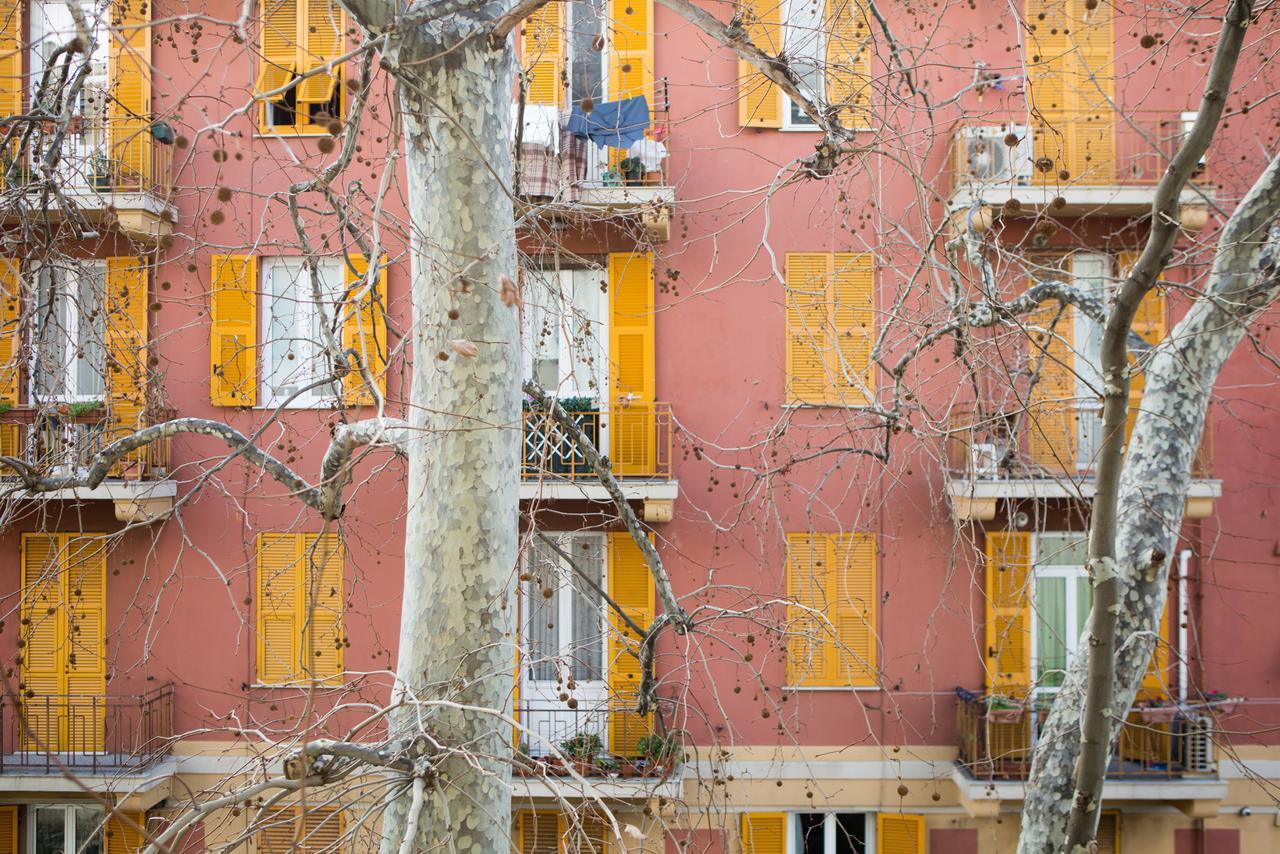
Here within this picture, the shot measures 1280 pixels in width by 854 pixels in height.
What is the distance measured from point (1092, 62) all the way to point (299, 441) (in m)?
8.80

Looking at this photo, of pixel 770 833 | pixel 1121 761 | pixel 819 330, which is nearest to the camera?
pixel 1121 761

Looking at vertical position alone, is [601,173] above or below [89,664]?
above

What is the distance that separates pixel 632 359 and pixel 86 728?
21.3 feet

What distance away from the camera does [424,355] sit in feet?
12.0

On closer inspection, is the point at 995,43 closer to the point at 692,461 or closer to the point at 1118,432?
the point at 692,461

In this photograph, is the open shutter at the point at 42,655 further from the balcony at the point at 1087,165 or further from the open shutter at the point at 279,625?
the balcony at the point at 1087,165

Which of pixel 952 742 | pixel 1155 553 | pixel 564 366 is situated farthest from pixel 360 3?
pixel 952 742

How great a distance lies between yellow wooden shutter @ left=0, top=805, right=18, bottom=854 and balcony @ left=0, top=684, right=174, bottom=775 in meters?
0.56

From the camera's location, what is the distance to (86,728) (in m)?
10.1

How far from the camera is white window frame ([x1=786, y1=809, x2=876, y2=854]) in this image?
9836 mm

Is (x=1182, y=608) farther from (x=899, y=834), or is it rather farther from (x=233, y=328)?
(x=233, y=328)

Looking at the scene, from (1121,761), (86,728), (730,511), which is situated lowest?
(1121,761)

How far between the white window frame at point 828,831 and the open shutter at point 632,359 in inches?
146

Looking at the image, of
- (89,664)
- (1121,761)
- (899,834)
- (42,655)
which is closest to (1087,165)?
(1121,761)
